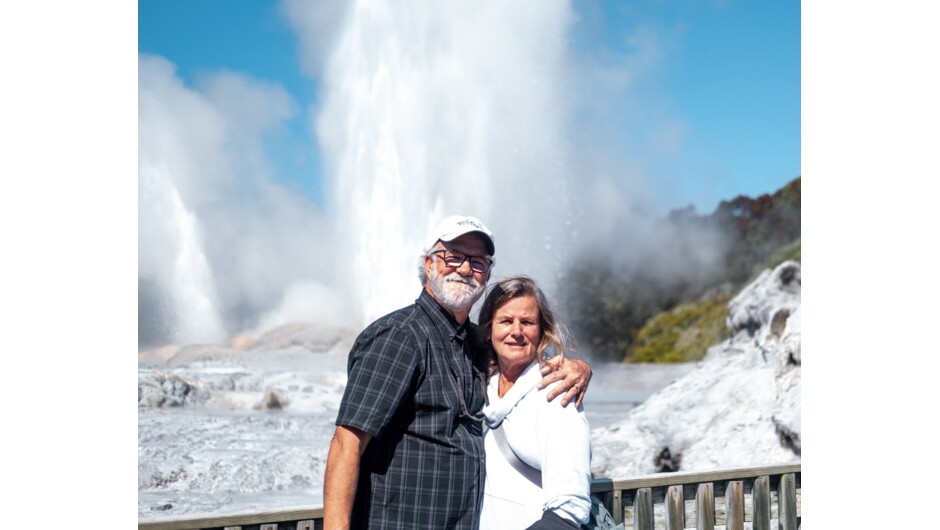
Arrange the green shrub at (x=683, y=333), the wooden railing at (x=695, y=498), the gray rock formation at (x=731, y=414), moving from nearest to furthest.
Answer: the wooden railing at (x=695, y=498) → the gray rock formation at (x=731, y=414) → the green shrub at (x=683, y=333)

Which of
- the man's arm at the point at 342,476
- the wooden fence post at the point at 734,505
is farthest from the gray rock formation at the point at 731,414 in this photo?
the man's arm at the point at 342,476

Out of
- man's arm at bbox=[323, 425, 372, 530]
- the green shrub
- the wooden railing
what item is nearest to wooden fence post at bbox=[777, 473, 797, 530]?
the wooden railing

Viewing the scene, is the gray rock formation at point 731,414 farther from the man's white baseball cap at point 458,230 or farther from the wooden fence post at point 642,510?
the man's white baseball cap at point 458,230

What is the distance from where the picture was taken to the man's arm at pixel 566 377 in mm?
2230

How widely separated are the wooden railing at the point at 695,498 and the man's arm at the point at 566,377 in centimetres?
73

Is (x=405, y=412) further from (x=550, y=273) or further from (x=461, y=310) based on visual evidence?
(x=550, y=273)

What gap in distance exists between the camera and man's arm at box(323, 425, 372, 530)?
215 centimetres

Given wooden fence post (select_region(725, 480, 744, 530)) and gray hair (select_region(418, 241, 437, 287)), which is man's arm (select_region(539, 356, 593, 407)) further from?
wooden fence post (select_region(725, 480, 744, 530))

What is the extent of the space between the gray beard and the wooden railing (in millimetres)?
737

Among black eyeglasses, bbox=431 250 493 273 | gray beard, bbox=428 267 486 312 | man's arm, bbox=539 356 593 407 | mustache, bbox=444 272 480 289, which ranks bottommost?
man's arm, bbox=539 356 593 407

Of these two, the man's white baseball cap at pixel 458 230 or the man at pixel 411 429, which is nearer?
the man at pixel 411 429
